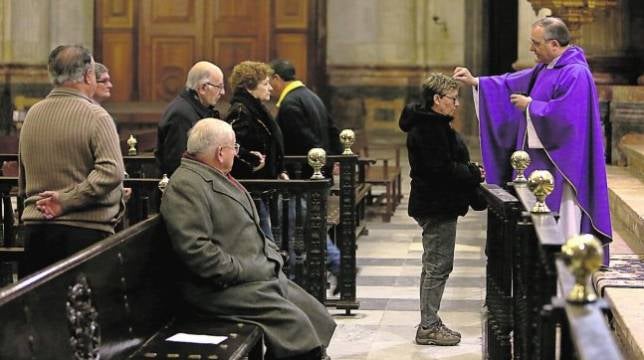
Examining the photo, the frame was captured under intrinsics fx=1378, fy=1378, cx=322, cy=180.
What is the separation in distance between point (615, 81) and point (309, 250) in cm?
723

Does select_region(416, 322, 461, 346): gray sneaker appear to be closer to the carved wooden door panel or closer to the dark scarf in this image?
the dark scarf

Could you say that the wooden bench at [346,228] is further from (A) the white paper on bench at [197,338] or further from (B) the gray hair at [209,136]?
(A) the white paper on bench at [197,338]

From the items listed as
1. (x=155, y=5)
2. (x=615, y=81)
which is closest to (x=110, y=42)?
(x=155, y=5)

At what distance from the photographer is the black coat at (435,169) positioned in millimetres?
7473

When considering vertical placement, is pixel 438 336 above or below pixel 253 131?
below

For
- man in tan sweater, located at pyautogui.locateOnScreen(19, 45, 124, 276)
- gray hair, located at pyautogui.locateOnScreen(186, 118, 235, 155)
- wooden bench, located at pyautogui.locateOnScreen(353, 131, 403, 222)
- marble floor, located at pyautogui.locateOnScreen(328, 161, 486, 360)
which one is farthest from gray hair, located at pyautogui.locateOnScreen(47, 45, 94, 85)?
wooden bench, located at pyautogui.locateOnScreen(353, 131, 403, 222)

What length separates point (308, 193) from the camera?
7.68 meters

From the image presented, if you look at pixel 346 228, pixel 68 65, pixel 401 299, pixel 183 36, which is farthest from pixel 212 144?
pixel 183 36

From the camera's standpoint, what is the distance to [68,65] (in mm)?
6164

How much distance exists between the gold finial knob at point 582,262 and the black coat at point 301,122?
6.62 meters

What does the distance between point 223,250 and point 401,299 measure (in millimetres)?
3316

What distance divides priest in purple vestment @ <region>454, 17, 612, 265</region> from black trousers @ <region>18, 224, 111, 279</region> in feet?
8.27

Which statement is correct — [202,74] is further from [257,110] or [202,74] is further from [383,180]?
[383,180]

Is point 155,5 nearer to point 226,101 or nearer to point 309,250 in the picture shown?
point 226,101
